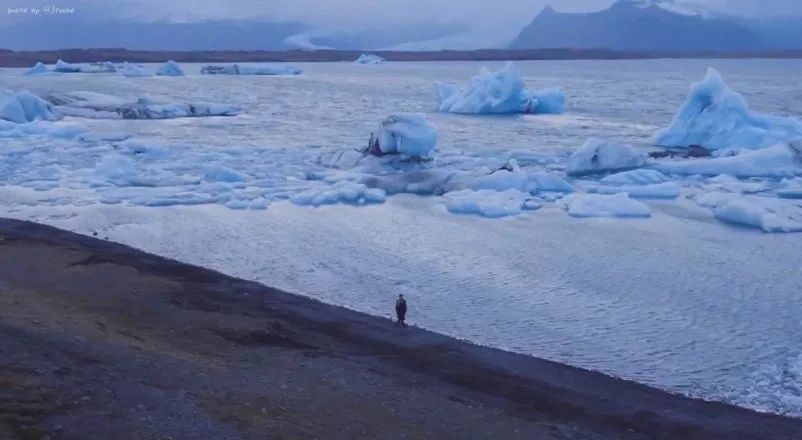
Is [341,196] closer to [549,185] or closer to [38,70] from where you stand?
[549,185]

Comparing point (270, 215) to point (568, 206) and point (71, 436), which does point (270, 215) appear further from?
point (71, 436)

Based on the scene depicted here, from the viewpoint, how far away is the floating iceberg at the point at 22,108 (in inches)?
800

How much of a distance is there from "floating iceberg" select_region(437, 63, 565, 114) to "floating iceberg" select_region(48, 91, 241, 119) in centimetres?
625

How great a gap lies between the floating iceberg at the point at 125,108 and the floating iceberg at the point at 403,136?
10782 millimetres

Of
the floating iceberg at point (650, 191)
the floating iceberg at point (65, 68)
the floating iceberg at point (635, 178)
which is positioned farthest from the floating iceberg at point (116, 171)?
the floating iceberg at point (65, 68)

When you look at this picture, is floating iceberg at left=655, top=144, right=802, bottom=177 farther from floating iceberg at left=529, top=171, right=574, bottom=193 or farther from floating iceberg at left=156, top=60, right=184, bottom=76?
floating iceberg at left=156, top=60, right=184, bottom=76

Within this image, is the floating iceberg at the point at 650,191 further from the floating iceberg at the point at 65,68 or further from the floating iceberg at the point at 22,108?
the floating iceberg at the point at 65,68

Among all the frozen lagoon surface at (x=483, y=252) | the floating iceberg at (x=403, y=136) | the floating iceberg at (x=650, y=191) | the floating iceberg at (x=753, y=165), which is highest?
the floating iceberg at (x=403, y=136)

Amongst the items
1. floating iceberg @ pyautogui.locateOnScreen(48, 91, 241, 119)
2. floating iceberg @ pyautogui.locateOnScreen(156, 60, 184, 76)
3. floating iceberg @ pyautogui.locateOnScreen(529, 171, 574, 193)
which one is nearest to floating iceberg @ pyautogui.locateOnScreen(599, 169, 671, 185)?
floating iceberg @ pyautogui.locateOnScreen(529, 171, 574, 193)

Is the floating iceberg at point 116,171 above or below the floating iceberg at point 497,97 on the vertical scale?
below

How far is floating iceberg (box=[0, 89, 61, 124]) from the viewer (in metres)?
20.3

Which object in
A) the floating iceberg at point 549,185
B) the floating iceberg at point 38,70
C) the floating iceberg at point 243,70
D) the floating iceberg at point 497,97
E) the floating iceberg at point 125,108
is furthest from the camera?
the floating iceberg at point 243,70

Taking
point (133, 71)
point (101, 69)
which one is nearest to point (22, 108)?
point (133, 71)

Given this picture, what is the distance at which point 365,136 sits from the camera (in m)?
20.3
